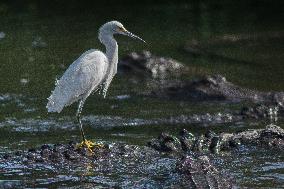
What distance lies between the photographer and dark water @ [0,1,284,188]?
44.2 feet

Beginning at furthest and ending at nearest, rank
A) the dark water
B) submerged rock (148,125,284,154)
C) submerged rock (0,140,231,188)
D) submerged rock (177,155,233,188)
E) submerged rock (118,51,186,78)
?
submerged rock (118,51,186,78), the dark water, submerged rock (148,125,284,154), submerged rock (0,140,231,188), submerged rock (177,155,233,188)

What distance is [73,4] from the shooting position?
27375mm

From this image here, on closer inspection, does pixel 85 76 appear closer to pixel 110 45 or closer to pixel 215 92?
pixel 110 45

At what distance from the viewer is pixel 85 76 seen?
12805 mm

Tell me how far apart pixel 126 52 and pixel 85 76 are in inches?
298

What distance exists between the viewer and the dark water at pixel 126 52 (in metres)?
13.5

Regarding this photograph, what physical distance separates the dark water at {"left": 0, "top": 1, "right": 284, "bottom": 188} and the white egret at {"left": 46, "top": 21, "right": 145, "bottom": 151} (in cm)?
86

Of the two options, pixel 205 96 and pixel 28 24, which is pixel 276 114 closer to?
pixel 205 96

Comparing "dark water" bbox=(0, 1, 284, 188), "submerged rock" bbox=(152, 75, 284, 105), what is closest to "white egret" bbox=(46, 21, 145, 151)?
"dark water" bbox=(0, 1, 284, 188)

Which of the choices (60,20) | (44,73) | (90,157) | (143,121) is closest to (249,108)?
(143,121)

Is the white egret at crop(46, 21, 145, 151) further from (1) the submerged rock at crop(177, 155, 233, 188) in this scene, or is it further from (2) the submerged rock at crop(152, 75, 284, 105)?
(2) the submerged rock at crop(152, 75, 284, 105)

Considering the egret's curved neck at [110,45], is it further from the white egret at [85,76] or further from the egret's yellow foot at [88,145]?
the egret's yellow foot at [88,145]

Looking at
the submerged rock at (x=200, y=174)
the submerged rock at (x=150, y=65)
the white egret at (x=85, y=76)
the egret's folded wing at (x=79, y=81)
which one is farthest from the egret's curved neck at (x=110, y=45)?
the submerged rock at (x=150, y=65)

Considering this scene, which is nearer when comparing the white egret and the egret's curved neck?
the white egret
